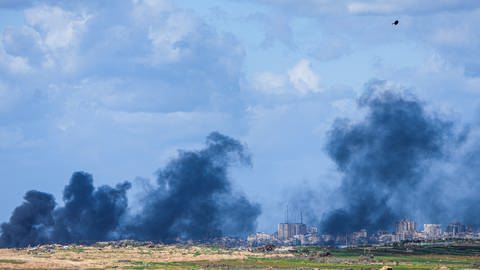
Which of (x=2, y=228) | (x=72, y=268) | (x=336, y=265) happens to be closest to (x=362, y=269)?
(x=336, y=265)

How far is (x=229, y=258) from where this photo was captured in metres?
146

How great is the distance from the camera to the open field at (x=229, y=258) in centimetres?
12598

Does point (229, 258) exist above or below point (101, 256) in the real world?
below

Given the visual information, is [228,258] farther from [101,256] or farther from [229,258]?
[101,256]

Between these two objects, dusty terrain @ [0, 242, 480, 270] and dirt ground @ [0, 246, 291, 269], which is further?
dusty terrain @ [0, 242, 480, 270]

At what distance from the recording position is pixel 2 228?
604 ft

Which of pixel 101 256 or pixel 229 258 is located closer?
pixel 101 256

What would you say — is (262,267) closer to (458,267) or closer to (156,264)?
(156,264)

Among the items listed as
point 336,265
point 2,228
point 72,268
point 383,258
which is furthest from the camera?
point 2,228

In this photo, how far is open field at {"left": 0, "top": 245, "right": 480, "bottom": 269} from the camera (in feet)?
413

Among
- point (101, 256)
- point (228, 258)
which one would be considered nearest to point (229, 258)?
point (228, 258)

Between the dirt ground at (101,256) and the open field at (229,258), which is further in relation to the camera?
the open field at (229,258)

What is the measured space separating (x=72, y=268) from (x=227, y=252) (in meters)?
46.2

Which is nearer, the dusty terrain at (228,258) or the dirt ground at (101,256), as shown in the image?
the dirt ground at (101,256)
